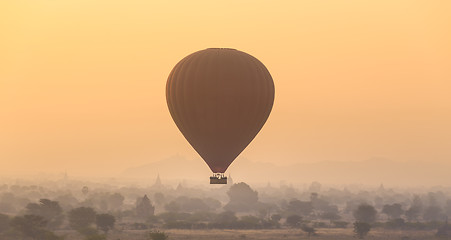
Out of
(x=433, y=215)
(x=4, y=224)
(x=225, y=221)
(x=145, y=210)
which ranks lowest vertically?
(x=4, y=224)

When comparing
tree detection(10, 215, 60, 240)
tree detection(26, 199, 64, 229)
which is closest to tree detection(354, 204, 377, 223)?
tree detection(26, 199, 64, 229)

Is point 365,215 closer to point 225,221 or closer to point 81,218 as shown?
point 225,221

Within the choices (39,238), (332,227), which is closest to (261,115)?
(39,238)

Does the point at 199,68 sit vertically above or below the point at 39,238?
above

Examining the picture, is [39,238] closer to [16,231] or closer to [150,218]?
[16,231]

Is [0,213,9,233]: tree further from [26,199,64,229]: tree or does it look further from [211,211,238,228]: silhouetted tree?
[211,211,238,228]: silhouetted tree

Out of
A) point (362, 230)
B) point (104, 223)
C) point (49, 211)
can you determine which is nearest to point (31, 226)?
point (104, 223)
